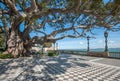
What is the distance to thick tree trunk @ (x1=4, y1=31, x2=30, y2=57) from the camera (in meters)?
16.6

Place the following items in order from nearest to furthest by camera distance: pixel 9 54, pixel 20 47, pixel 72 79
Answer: pixel 72 79 → pixel 9 54 → pixel 20 47

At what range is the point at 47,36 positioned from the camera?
59.9 feet

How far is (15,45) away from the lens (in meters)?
16.8

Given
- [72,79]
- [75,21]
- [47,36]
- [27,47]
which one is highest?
[75,21]

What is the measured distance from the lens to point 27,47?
60.5 feet

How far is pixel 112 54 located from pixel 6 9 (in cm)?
1319

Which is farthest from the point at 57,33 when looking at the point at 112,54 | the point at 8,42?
the point at 112,54

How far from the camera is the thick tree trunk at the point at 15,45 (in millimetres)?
16562

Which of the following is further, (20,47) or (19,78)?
(20,47)

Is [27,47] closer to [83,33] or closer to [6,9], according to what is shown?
[6,9]

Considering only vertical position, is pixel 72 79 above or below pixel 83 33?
below

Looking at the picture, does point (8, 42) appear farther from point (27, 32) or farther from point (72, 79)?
point (72, 79)

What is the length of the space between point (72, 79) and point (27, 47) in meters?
11.9

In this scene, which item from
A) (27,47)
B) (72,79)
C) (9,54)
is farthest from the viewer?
(27,47)
